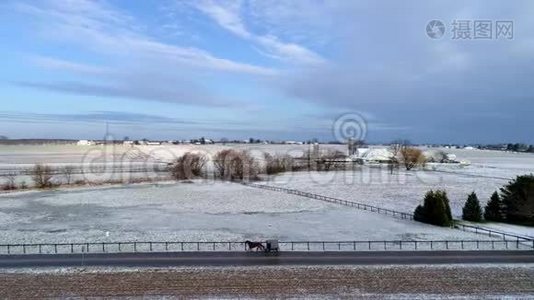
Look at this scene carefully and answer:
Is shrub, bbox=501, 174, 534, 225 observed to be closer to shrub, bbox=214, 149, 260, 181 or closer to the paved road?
the paved road

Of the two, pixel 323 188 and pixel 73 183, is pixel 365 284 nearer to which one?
pixel 323 188

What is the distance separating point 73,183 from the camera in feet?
275

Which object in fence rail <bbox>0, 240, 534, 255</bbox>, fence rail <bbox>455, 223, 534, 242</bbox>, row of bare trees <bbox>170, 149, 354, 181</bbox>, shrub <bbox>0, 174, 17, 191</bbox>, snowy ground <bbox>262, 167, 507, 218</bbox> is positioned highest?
row of bare trees <bbox>170, 149, 354, 181</bbox>

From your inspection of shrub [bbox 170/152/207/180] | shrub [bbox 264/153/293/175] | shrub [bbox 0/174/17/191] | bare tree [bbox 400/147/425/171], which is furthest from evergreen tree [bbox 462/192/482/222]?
bare tree [bbox 400/147/425/171]

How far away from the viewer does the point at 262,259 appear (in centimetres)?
2916

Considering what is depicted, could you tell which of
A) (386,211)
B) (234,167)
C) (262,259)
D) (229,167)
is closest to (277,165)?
(234,167)

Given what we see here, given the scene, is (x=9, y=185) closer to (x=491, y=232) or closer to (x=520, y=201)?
(x=491, y=232)

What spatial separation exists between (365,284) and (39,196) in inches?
2255

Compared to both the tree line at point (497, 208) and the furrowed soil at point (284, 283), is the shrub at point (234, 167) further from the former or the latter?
the furrowed soil at point (284, 283)

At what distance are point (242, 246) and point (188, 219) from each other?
14453 mm

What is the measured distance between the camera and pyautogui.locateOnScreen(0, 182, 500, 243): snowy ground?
124 ft

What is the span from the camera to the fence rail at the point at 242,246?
105 ft

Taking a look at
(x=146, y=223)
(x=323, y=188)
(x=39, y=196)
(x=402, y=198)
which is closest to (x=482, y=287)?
(x=146, y=223)

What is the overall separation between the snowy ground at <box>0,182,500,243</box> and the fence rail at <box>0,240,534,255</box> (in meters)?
2.30
